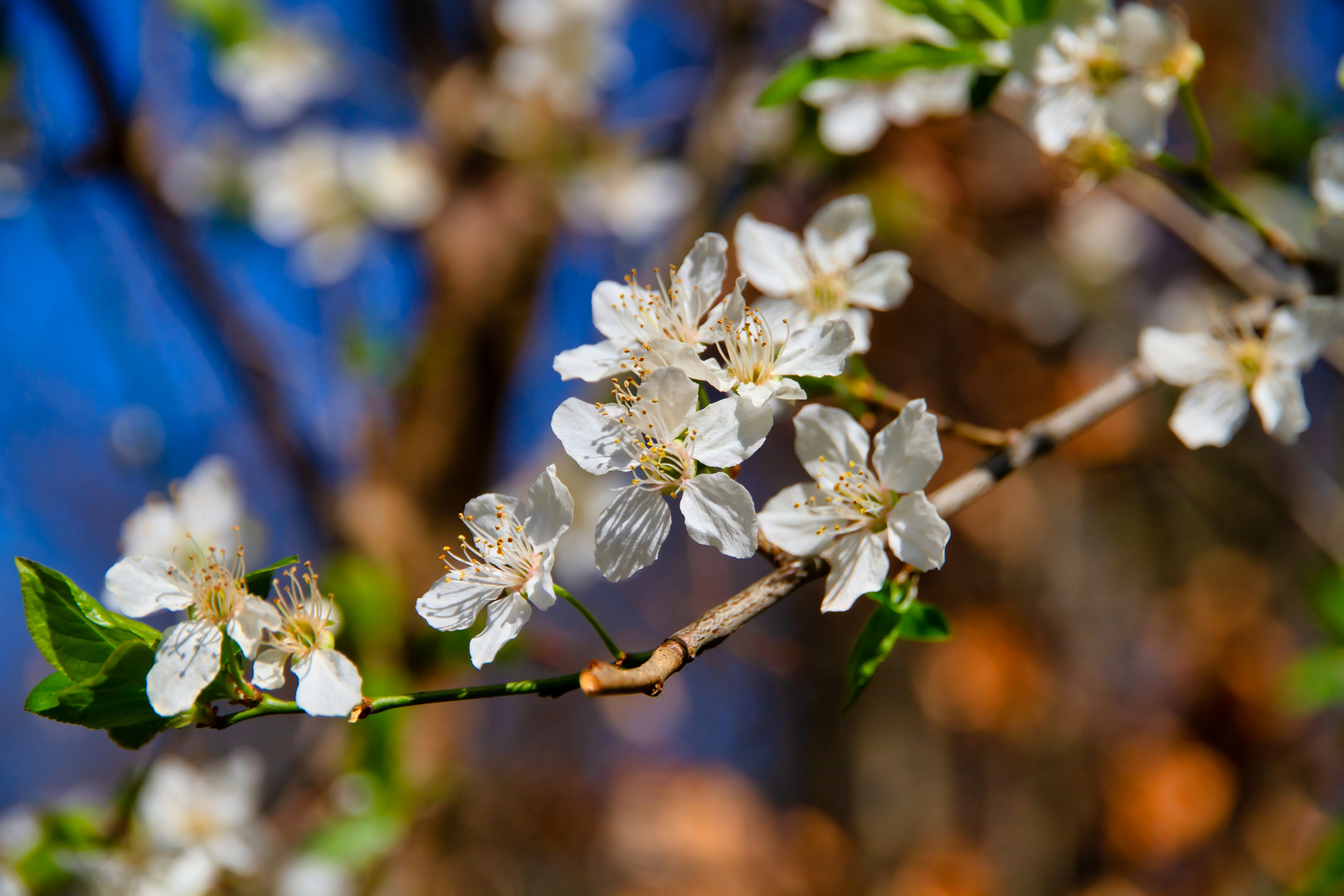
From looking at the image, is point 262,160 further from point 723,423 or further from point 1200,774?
point 1200,774

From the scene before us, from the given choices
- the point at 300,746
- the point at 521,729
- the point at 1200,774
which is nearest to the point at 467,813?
the point at 300,746

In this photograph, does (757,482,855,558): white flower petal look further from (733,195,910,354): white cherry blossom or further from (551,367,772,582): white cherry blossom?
(733,195,910,354): white cherry blossom

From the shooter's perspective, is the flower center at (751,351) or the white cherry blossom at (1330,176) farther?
the white cherry blossom at (1330,176)

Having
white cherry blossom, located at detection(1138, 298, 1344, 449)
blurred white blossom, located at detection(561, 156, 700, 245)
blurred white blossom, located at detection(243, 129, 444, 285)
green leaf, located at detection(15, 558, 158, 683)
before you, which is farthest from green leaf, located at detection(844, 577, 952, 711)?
blurred white blossom, located at detection(243, 129, 444, 285)

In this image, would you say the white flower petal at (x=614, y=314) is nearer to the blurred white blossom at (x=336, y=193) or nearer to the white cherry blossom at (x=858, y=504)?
the white cherry blossom at (x=858, y=504)

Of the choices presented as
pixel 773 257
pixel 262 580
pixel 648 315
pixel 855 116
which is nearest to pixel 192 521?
pixel 262 580

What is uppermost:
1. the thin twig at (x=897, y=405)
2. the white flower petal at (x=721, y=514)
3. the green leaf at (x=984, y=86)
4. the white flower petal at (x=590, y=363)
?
the green leaf at (x=984, y=86)

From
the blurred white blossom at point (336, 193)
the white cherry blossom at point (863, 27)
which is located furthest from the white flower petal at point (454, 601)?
the blurred white blossom at point (336, 193)
